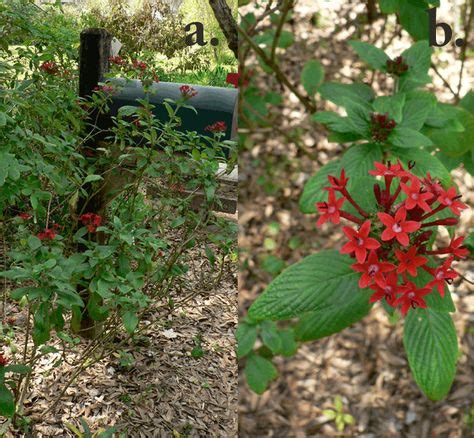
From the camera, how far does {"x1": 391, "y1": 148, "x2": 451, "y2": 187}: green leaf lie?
1013mm

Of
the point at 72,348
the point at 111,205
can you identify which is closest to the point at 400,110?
the point at 111,205

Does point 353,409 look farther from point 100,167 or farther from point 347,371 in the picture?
point 100,167

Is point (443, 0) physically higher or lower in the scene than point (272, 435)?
higher

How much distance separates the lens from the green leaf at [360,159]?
1019mm

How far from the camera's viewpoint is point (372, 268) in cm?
89

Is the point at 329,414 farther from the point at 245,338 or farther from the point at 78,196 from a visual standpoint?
the point at 78,196

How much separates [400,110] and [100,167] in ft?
2.86

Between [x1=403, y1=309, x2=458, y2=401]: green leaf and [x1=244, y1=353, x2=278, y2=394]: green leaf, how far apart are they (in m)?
0.40

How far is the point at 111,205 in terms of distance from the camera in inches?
66.4

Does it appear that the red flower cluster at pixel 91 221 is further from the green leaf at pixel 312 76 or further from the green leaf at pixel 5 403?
the green leaf at pixel 312 76

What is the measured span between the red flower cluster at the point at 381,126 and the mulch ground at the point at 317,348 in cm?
30

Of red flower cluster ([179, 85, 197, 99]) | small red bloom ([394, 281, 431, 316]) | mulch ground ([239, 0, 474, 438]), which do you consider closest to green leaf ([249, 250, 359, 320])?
small red bloom ([394, 281, 431, 316])

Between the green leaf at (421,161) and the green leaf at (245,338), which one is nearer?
the green leaf at (421,161)

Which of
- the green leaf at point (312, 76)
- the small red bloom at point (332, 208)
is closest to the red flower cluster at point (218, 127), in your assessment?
the green leaf at point (312, 76)
